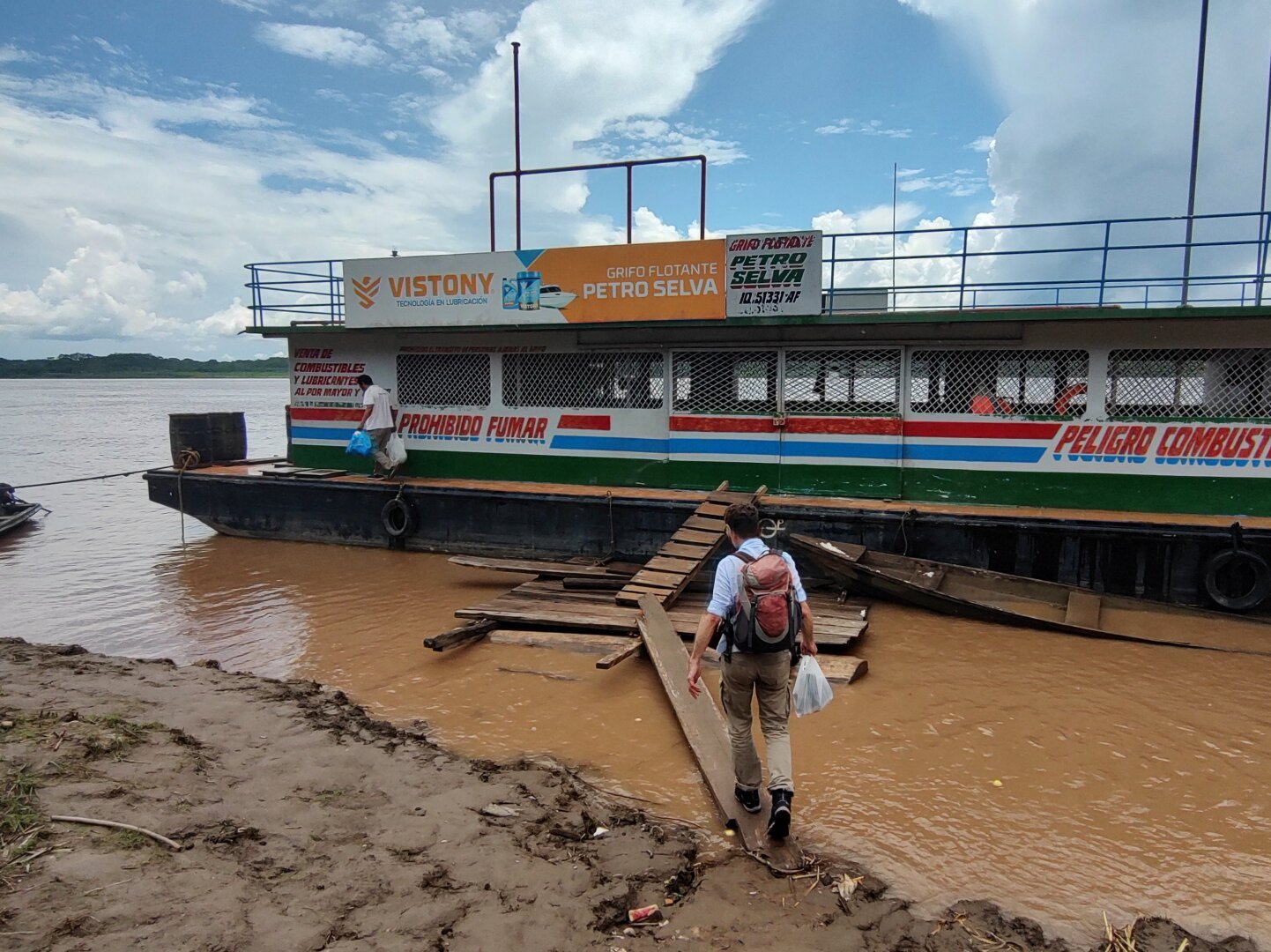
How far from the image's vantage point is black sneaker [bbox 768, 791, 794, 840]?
3.89 meters

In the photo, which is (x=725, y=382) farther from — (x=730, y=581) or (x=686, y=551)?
(x=730, y=581)

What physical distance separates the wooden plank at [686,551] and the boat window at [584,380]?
236 centimetres

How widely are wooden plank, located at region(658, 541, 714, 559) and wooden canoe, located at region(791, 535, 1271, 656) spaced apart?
111 centimetres

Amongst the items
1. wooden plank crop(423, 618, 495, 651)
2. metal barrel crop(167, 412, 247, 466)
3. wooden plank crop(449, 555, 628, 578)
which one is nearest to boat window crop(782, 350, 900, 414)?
wooden plank crop(449, 555, 628, 578)

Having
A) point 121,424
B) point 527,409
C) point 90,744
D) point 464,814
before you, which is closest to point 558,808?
point 464,814

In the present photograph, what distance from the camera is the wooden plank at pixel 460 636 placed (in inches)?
272

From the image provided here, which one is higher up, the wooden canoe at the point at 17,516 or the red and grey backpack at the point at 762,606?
the red and grey backpack at the point at 762,606

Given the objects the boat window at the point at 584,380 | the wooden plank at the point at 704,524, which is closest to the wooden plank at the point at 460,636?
the wooden plank at the point at 704,524

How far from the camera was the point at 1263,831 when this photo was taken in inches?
172

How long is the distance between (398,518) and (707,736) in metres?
7.12

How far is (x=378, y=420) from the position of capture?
11.3 m

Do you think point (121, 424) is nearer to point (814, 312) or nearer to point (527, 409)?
point (527, 409)

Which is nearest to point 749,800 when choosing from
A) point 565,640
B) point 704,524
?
point 565,640

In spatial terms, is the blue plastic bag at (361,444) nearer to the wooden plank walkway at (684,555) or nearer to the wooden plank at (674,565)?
the wooden plank walkway at (684,555)
